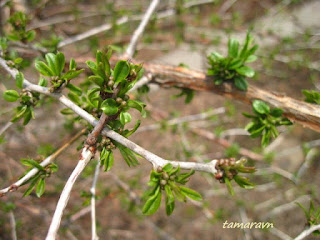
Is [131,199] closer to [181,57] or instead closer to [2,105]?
[2,105]

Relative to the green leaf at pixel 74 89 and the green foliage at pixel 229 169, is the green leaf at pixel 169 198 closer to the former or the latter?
the green foliage at pixel 229 169

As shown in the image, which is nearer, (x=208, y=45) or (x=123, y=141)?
(x=123, y=141)

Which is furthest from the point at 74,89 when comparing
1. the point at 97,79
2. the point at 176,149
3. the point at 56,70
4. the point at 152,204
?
the point at 176,149

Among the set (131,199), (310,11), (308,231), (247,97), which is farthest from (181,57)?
(308,231)

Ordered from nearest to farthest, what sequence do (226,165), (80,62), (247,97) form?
(226,165), (247,97), (80,62)

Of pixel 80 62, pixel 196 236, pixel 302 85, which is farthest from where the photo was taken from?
pixel 302 85

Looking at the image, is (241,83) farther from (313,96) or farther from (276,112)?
(313,96)
